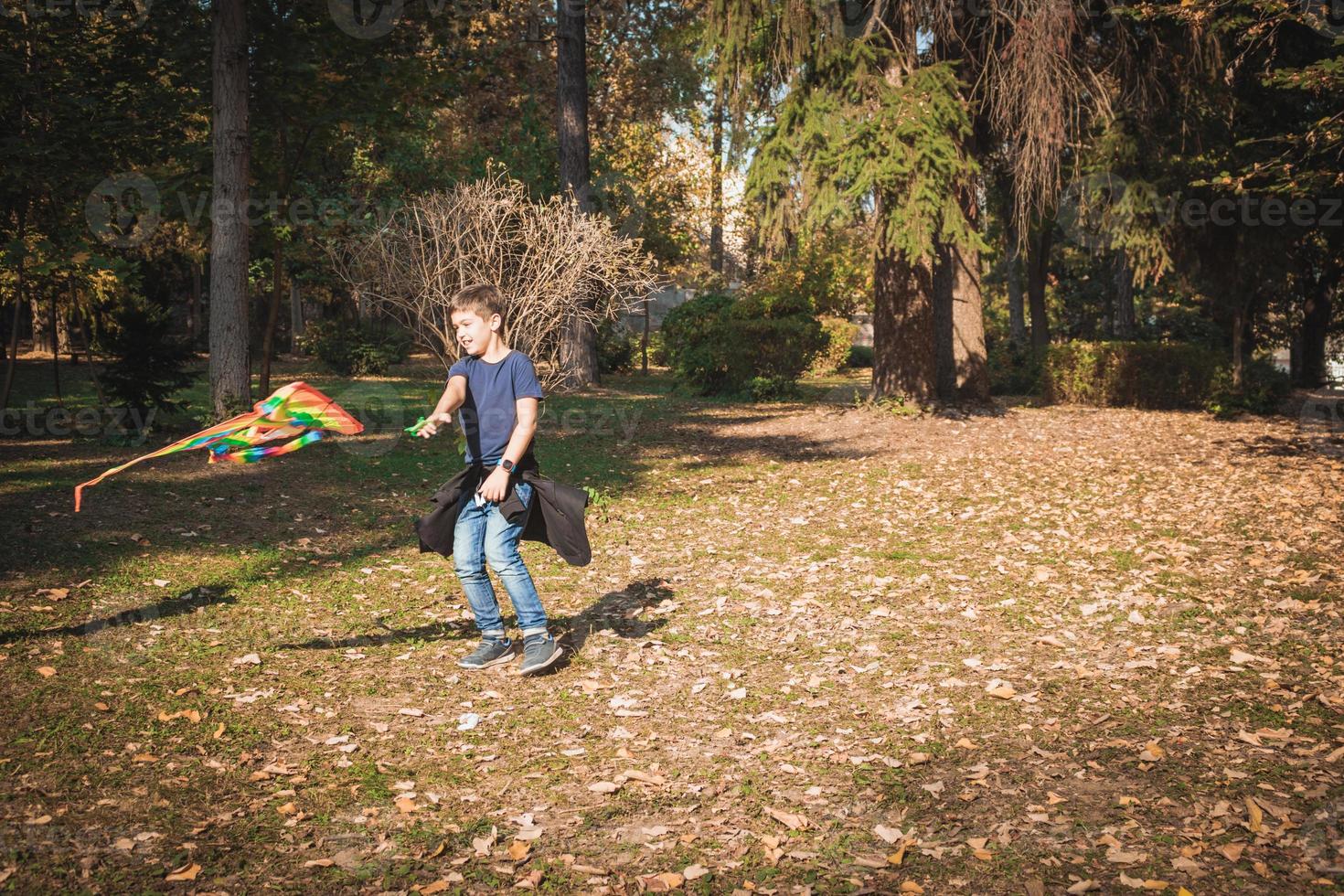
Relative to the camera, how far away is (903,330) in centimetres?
1655

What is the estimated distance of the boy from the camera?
16.8 feet

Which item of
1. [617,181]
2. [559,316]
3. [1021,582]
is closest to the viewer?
[1021,582]

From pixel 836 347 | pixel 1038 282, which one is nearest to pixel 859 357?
pixel 836 347

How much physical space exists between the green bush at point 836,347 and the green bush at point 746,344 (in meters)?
7.60

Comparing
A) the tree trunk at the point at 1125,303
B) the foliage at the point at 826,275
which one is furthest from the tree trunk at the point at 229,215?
the tree trunk at the point at 1125,303

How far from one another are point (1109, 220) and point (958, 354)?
12.2 ft

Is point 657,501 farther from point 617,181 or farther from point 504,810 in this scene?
point 617,181

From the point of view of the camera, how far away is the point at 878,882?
354 cm

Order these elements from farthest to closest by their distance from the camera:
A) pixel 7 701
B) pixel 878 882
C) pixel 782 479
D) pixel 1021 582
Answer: pixel 782 479 < pixel 1021 582 < pixel 7 701 < pixel 878 882

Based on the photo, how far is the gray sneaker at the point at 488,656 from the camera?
574 cm

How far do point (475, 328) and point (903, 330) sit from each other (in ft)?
40.7

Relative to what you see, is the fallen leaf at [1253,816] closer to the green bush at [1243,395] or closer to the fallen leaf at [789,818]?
the fallen leaf at [789,818]

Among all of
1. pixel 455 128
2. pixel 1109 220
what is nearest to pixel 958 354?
pixel 1109 220

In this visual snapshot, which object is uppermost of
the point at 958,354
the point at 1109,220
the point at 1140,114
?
the point at 1140,114
